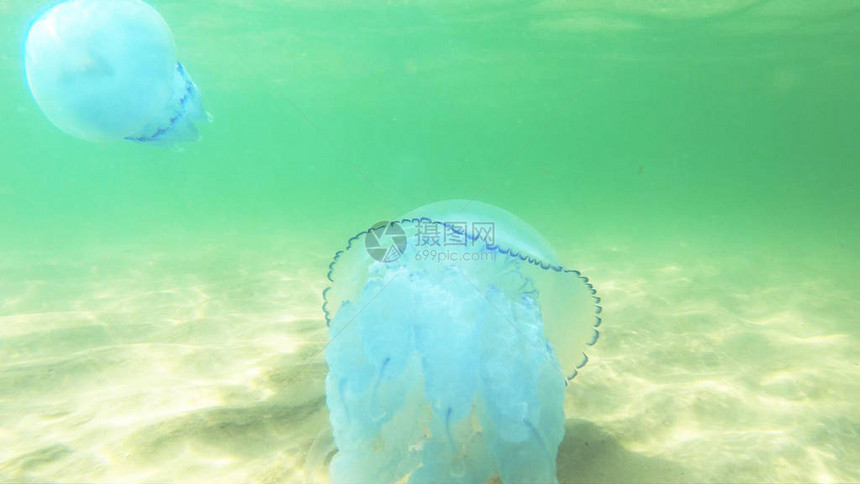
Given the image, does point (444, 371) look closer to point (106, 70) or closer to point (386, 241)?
point (386, 241)

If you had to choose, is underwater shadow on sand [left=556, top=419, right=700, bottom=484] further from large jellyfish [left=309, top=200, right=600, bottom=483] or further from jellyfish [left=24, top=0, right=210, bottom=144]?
jellyfish [left=24, top=0, right=210, bottom=144]

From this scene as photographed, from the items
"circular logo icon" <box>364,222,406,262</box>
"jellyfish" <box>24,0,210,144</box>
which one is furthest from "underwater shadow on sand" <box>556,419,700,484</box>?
"jellyfish" <box>24,0,210,144</box>

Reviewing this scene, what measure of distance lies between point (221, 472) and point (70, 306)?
16.1ft

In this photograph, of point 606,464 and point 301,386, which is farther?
point 301,386

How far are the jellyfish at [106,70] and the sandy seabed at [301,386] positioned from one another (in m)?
1.73

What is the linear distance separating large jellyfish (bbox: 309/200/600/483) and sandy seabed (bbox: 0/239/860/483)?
547 mm

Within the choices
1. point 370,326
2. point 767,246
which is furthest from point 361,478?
point 767,246

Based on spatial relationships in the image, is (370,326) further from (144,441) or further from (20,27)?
(20,27)

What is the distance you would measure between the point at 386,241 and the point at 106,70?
83.1 inches

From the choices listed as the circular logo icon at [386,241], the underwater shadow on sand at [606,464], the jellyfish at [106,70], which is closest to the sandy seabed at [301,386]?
the underwater shadow on sand at [606,464]

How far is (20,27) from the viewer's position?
57.0 ft

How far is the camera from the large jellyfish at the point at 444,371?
5.37 feet

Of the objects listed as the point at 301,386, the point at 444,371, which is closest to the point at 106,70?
the point at 301,386

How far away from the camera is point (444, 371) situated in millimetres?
1663
